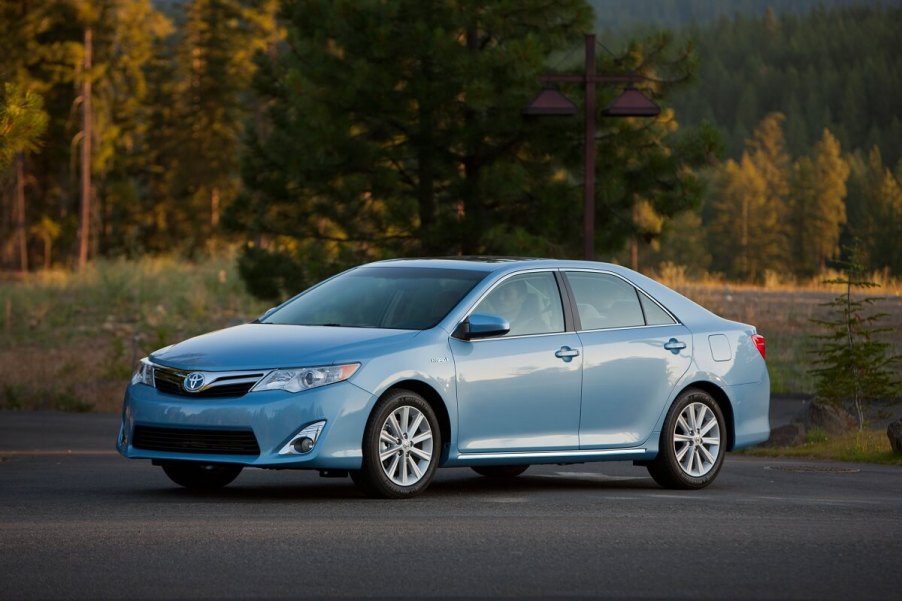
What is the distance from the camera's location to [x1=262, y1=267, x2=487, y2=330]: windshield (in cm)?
1210

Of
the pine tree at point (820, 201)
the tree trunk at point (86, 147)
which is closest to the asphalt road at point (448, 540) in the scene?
the tree trunk at point (86, 147)

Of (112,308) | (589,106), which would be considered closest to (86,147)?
(112,308)

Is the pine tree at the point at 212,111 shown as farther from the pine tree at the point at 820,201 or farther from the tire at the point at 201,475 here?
the tire at the point at 201,475

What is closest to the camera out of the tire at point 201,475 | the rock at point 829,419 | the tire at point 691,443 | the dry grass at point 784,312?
the tire at point 201,475

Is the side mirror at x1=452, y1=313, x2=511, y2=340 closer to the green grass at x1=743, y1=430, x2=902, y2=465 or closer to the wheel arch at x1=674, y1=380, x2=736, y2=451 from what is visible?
the wheel arch at x1=674, y1=380, x2=736, y2=451

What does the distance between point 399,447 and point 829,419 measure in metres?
9.61

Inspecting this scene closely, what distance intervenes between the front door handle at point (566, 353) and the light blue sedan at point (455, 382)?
0.01 meters

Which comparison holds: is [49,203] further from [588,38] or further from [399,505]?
[399,505]

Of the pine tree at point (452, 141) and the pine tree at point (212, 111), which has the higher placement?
the pine tree at point (212, 111)

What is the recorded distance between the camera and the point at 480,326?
1173 cm

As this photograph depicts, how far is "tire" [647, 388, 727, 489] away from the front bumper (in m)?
2.86

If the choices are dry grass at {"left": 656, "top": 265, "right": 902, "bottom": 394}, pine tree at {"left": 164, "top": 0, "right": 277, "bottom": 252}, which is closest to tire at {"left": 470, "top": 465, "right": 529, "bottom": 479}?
dry grass at {"left": 656, "top": 265, "right": 902, "bottom": 394}

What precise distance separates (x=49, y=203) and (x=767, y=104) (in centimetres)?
12409

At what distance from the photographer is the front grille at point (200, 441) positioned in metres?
11.0
